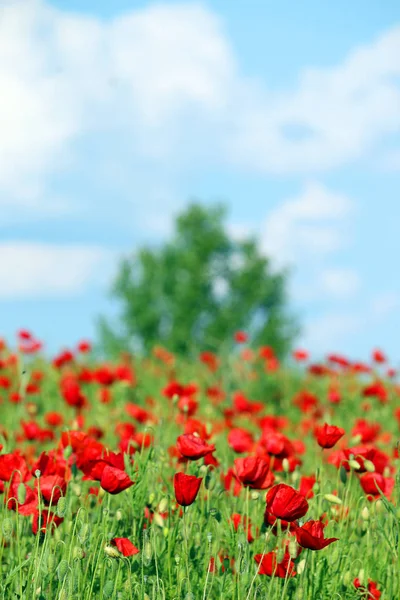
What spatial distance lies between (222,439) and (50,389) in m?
3.97

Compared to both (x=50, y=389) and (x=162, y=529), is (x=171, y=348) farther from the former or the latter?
(x=162, y=529)

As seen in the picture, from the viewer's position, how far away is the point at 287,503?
2.33 m

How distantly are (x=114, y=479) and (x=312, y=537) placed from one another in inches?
24.4

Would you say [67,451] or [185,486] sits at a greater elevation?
[67,451]

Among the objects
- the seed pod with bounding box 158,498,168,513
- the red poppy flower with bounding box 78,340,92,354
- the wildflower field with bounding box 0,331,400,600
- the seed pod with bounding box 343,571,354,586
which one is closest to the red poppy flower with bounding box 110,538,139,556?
the wildflower field with bounding box 0,331,400,600

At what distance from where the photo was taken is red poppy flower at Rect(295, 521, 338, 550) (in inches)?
88.5

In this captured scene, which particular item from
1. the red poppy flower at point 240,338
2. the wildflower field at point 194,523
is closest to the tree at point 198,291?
the red poppy flower at point 240,338

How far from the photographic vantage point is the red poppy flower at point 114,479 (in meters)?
2.47

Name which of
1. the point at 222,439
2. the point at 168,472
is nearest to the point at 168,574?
the point at 168,472

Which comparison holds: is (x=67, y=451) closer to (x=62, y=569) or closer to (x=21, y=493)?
(x=21, y=493)

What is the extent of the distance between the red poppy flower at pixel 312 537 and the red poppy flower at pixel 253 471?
1.24 ft

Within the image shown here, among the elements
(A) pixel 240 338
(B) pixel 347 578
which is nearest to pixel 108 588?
(B) pixel 347 578

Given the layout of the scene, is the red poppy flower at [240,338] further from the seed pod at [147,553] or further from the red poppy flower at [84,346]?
the seed pod at [147,553]

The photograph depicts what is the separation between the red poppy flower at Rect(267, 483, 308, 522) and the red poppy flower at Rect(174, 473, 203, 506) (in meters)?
0.23
